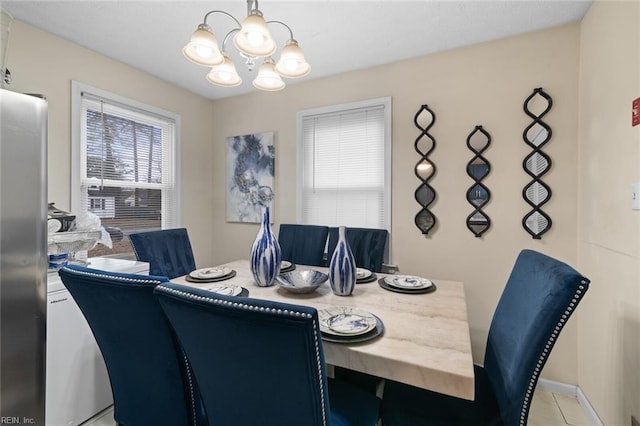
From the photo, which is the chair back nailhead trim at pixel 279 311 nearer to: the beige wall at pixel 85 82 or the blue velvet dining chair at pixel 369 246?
the blue velvet dining chair at pixel 369 246

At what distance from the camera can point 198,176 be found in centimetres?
329

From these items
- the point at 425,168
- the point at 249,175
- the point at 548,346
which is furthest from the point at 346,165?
the point at 548,346

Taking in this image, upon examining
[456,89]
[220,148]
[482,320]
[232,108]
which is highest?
[232,108]

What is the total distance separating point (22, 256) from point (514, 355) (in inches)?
62.8

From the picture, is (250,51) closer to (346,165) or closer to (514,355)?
(346,165)

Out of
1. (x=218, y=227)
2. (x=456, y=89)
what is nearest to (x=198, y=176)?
(x=218, y=227)

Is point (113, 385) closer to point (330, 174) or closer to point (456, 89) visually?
point (330, 174)

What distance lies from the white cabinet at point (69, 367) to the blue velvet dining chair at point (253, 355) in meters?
1.26

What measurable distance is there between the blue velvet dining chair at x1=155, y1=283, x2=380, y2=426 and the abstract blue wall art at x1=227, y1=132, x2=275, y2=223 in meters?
2.34

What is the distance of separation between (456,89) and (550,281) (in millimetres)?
1875

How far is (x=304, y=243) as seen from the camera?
2.40 meters

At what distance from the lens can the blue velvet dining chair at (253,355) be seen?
660 millimetres

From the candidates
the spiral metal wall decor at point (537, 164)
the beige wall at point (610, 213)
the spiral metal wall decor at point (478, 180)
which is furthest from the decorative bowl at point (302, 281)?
the spiral metal wall decor at point (537, 164)

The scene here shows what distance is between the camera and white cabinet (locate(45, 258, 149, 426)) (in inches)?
59.9
